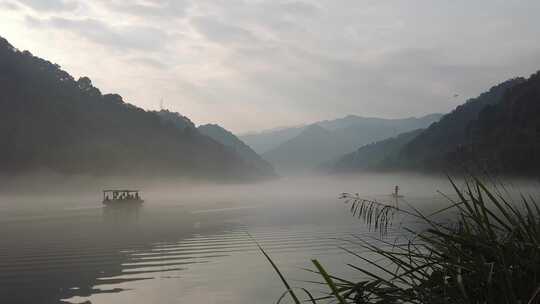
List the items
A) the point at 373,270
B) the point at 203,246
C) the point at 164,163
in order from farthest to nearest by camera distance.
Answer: the point at 164,163, the point at 203,246, the point at 373,270

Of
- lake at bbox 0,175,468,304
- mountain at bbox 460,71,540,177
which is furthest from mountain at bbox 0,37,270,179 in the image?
mountain at bbox 460,71,540,177

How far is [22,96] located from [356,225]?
459 feet

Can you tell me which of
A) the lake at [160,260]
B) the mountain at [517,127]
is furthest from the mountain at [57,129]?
the mountain at [517,127]

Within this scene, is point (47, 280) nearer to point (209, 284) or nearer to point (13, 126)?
point (209, 284)

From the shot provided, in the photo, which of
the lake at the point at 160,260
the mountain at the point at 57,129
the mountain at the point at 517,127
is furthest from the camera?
the mountain at the point at 57,129

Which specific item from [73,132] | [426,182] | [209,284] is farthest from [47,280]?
[426,182]

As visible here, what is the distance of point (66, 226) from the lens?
57.3m

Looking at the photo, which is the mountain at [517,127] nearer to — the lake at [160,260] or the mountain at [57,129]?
the lake at [160,260]

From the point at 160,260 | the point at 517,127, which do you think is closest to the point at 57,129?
the point at 517,127

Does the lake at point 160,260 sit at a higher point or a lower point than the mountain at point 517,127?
lower

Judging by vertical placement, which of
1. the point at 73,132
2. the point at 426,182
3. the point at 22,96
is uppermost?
the point at 22,96

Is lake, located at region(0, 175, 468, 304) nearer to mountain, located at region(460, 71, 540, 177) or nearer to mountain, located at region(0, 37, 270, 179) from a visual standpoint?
mountain, located at region(460, 71, 540, 177)

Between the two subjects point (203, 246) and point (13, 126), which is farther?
point (13, 126)

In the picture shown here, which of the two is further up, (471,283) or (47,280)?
(471,283)
